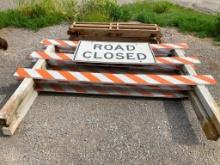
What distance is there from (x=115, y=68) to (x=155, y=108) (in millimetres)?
1081

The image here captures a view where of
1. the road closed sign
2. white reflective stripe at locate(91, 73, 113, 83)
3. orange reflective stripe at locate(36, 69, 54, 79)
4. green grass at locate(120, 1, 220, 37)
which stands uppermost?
the road closed sign

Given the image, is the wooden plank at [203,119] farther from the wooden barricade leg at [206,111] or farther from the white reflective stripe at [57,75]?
the white reflective stripe at [57,75]

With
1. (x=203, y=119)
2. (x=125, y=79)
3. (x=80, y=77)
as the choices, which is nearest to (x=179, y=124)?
(x=203, y=119)

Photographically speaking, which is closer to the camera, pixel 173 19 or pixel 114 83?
pixel 114 83

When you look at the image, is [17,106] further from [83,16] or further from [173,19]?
[173,19]

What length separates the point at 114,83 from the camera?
3670 mm

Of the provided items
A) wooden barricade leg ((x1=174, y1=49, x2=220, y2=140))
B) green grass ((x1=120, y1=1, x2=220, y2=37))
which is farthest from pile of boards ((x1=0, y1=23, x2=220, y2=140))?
green grass ((x1=120, y1=1, x2=220, y2=37))

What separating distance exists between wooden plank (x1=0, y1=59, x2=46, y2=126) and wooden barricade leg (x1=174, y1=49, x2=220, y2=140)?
79.3 inches

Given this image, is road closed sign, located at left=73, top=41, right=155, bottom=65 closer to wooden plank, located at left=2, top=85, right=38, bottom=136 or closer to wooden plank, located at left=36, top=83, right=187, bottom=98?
wooden plank, located at left=36, top=83, right=187, bottom=98

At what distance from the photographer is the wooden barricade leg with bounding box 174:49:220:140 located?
2990mm

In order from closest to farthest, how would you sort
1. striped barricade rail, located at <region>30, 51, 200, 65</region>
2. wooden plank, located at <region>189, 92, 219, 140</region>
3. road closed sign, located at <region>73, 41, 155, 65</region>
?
1. wooden plank, located at <region>189, 92, 219, 140</region>
2. road closed sign, located at <region>73, 41, 155, 65</region>
3. striped barricade rail, located at <region>30, 51, 200, 65</region>

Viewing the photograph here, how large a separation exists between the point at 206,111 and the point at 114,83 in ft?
3.68

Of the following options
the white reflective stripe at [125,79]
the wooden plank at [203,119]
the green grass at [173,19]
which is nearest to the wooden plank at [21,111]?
the white reflective stripe at [125,79]

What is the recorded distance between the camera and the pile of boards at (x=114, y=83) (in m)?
3.21
